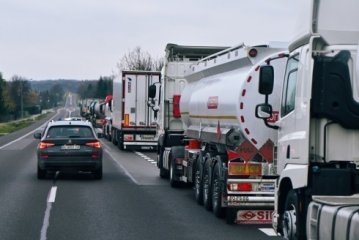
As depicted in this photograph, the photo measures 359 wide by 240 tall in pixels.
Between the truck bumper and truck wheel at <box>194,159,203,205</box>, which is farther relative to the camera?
the truck bumper

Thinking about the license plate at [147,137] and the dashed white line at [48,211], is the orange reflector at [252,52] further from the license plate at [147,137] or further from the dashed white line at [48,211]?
the license plate at [147,137]

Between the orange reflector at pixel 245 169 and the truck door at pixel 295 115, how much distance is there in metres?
2.62

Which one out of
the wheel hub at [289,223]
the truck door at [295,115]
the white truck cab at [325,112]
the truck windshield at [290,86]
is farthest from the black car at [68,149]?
the white truck cab at [325,112]

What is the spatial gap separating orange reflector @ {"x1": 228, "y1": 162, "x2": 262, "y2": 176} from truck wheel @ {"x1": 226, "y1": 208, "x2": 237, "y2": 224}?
2.44 ft

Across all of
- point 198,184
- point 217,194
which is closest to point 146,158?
point 198,184

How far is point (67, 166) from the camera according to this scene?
71.6ft

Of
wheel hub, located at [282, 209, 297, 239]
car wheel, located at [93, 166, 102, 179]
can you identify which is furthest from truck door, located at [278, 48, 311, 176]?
car wheel, located at [93, 166, 102, 179]

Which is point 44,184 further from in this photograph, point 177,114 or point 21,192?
point 177,114

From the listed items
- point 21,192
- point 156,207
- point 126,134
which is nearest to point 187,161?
point 156,207

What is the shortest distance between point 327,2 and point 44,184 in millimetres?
12993

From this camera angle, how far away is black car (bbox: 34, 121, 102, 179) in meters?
21.6

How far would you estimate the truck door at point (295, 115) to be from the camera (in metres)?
9.34

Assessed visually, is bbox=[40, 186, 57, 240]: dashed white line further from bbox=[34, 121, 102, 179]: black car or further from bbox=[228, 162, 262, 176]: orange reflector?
bbox=[228, 162, 262, 176]: orange reflector

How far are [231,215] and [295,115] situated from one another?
434cm
